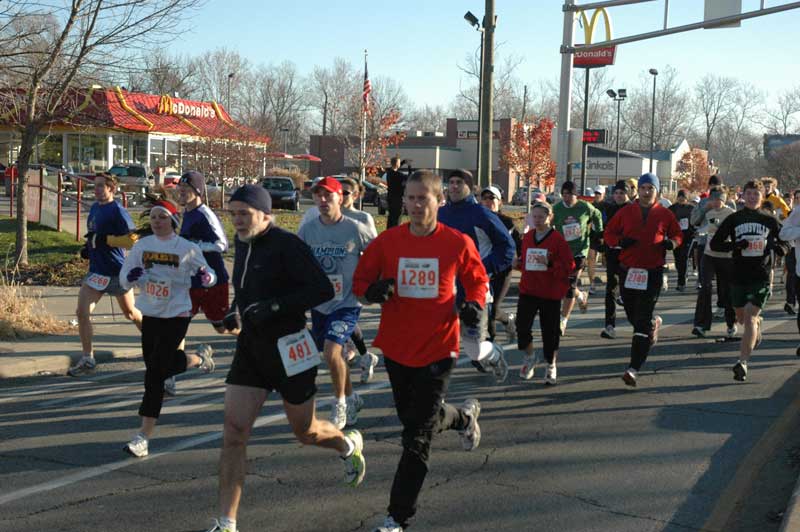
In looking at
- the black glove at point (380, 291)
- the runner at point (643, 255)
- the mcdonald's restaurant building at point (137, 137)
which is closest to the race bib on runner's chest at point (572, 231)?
the runner at point (643, 255)

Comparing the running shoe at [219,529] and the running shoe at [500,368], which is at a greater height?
the running shoe at [500,368]

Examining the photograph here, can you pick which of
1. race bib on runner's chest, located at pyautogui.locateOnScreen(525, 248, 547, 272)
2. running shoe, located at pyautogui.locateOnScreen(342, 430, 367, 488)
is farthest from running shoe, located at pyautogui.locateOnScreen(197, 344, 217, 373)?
running shoe, located at pyautogui.locateOnScreen(342, 430, 367, 488)

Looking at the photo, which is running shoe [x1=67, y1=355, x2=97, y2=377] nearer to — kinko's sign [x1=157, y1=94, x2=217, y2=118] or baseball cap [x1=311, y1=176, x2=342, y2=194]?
baseball cap [x1=311, y1=176, x2=342, y2=194]

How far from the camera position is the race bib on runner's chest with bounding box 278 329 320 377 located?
489 cm

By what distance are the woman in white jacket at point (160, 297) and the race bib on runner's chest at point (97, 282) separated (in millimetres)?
2182

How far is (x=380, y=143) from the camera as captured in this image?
45875 millimetres

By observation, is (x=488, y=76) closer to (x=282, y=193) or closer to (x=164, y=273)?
(x=164, y=273)

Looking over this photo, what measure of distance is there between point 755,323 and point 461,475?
4627 mm

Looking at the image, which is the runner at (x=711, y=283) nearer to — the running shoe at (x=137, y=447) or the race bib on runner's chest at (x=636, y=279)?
the race bib on runner's chest at (x=636, y=279)

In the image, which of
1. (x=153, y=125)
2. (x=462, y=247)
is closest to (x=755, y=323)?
(x=462, y=247)

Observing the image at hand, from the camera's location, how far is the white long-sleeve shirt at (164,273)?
6.71m

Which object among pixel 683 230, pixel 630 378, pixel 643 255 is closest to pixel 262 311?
pixel 630 378

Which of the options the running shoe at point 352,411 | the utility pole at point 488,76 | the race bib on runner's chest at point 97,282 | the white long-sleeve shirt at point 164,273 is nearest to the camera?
the white long-sleeve shirt at point 164,273

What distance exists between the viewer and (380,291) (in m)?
4.98
